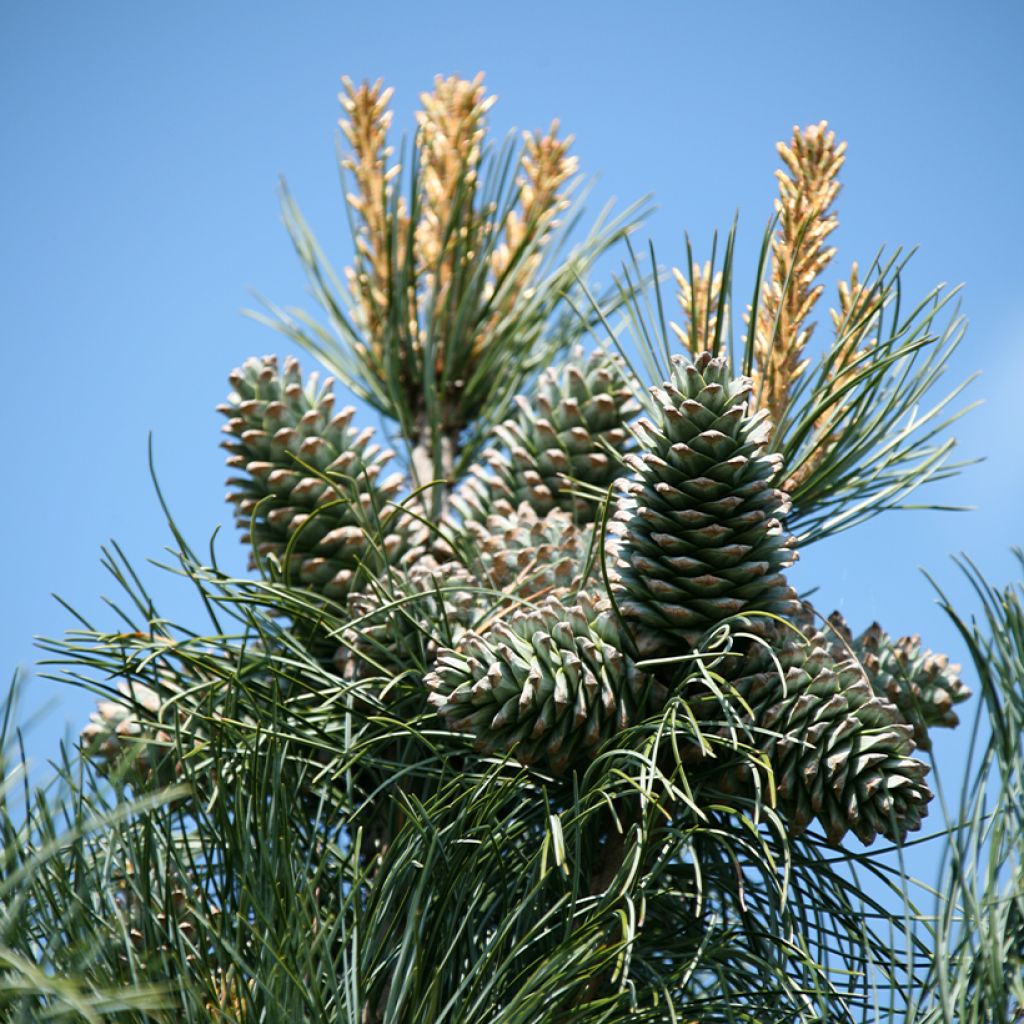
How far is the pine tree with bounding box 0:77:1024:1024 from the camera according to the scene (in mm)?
966

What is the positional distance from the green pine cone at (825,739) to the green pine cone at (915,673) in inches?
7.1

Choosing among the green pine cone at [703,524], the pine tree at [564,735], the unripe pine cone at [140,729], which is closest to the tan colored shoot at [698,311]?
the pine tree at [564,735]

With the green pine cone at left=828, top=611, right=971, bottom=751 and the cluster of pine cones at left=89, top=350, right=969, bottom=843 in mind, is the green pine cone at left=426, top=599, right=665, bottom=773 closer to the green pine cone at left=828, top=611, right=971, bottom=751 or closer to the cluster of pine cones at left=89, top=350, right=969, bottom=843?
the cluster of pine cones at left=89, top=350, right=969, bottom=843

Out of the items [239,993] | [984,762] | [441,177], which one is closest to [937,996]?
[984,762]

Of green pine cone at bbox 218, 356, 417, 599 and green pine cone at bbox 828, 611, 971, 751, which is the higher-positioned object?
green pine cone at bbox 218, 356, 417, 599

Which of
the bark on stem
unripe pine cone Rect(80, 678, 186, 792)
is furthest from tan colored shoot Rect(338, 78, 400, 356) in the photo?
unripe pine cone Rect(80, 678, 186, 792)

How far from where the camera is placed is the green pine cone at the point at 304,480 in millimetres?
1382

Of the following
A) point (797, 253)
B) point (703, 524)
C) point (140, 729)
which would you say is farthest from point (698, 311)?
point (140, 729)

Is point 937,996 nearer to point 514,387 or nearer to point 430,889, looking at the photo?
point 430,889

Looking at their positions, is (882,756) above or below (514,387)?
below

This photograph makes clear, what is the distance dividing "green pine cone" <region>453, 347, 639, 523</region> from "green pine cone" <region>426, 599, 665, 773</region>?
34cm

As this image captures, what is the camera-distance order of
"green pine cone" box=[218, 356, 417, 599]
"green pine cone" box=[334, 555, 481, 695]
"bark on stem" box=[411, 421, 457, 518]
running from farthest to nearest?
"bark on stem" box=[411, 421, 457, 518]
"green pine cone" box=[218, 356, 417, 599]
"green pine cone" box=[334, 555, 481, 695]

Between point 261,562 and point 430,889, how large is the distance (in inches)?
16.5

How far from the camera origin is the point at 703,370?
1116 millimetres
